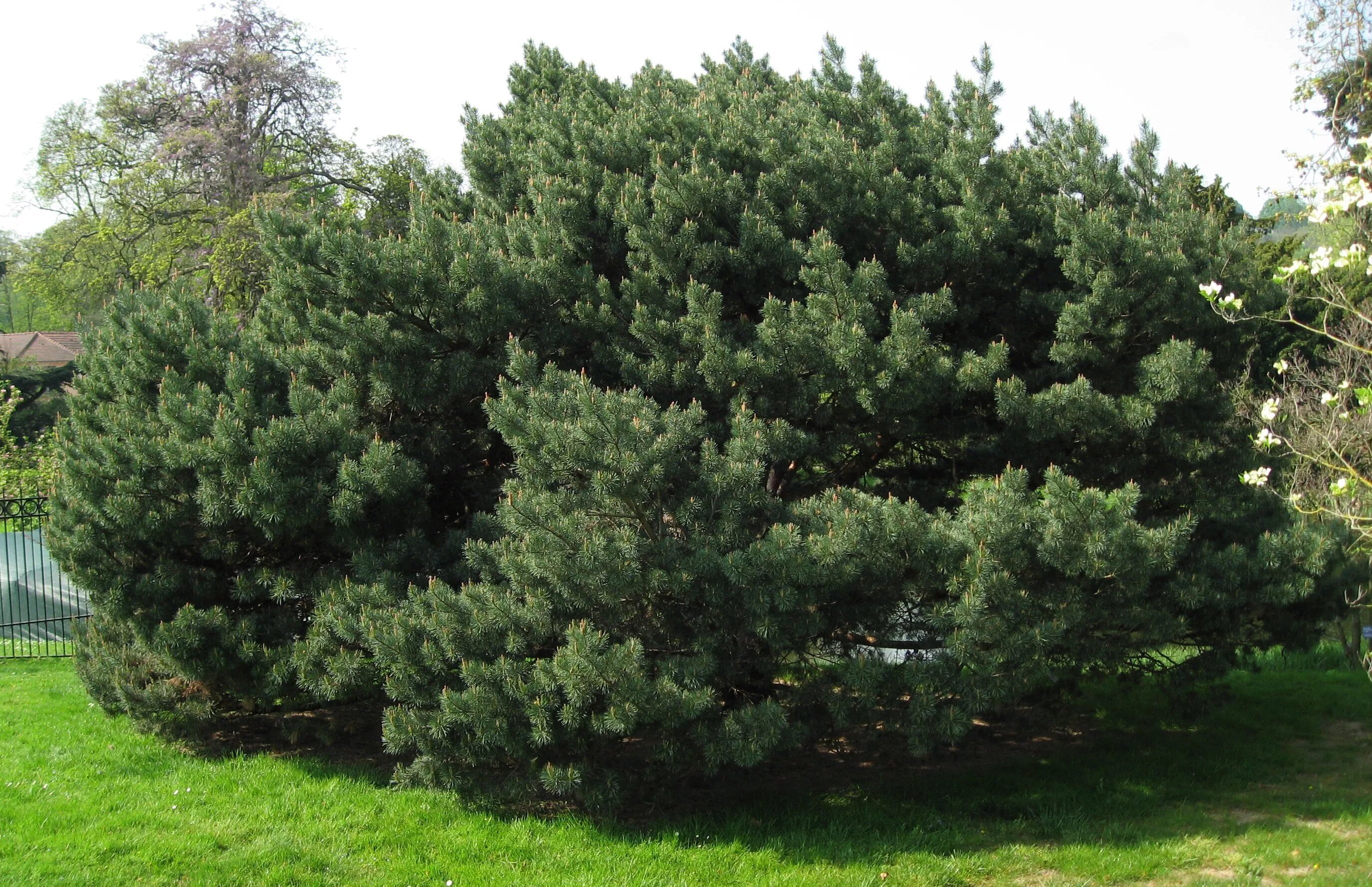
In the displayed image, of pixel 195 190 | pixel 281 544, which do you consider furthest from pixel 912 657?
pixel 195 190

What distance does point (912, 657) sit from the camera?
5.46 m

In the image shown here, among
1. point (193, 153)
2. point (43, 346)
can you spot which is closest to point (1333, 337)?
point (193, 153)

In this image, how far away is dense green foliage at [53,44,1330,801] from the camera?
5105mm

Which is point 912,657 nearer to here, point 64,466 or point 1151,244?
point 1151,244

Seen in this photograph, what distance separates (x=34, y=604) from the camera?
12.5m

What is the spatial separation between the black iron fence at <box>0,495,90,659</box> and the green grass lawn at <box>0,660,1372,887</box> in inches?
168

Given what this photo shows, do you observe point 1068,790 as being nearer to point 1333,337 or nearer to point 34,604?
point 1333,337

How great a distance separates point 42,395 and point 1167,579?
33050mm

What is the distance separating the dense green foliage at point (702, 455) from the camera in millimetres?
5105

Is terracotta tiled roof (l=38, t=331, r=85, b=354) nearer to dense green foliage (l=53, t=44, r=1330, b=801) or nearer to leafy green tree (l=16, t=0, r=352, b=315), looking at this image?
leafy green tree (l=16, t=0, r=352, b=315)

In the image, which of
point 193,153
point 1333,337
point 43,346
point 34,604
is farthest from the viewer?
point 43,346

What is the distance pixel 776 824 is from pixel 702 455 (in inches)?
81.5

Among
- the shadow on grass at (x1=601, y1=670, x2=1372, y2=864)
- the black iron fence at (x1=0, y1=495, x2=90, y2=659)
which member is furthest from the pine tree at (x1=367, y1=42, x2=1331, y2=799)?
the black iron fence at (x1=0, y1=495, x2=90, y2=659)

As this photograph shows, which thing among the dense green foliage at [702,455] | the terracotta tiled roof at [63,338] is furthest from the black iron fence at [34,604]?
the terracotta tiled roof at [63,338]
